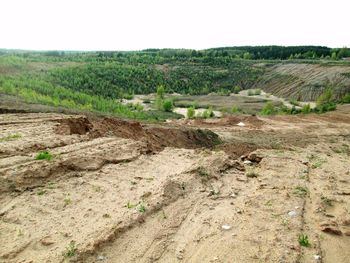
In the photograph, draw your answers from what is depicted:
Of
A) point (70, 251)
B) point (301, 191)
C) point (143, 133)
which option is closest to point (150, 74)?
point (143, 133)

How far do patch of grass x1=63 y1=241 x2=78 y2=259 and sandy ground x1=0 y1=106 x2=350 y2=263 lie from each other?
0.02 metres

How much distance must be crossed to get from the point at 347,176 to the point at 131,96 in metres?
40.4

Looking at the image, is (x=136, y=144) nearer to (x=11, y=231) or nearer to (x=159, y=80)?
(x=11, y=231)

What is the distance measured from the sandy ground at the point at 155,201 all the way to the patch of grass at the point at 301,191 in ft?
0.21

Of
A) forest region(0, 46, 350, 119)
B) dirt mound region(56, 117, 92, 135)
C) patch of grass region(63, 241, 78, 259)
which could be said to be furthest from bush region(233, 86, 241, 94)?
patch of grass region(63, 241, 78, 259)

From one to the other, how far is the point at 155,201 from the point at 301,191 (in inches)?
134

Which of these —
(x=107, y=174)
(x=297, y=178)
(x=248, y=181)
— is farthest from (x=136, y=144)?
(x=297, y=178)

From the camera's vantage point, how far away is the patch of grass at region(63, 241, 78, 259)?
516 cm

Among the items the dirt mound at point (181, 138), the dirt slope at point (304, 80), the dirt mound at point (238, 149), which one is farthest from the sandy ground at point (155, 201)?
the dirt slope at point (304, 80)

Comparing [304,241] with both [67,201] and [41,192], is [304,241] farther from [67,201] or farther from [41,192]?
[41,192]

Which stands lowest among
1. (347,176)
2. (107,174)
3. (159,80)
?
(159,80)

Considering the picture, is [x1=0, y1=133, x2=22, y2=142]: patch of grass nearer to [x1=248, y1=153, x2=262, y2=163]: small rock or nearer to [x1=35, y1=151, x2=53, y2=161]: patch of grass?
[x1=35, y1=151, x2=53, y2=161]: patch of grass

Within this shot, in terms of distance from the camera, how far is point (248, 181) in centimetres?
902

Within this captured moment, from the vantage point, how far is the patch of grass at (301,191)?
8201mm
